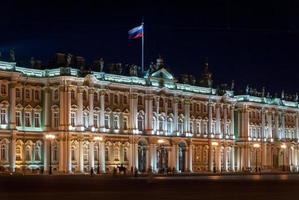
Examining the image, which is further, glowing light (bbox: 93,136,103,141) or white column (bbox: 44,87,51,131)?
glowing light (bbox: 93,136,103,141)

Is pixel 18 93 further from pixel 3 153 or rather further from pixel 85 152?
pixel 85 152

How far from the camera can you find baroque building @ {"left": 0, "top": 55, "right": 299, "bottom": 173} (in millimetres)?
91812

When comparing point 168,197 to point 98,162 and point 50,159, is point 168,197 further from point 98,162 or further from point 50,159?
point 98,162

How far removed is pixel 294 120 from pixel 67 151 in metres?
66.6

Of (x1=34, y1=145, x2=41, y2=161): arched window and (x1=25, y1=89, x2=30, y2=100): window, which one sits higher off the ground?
(x1=25, y1=89, x2=30, y2=100): window

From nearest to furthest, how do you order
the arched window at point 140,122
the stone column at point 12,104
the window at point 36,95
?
the stone column at point 12,104 < the window at point 36,95 < the arched window at point 140,122

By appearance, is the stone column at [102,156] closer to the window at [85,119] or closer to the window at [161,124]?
the window at [85,119]

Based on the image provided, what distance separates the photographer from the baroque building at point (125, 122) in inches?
3615

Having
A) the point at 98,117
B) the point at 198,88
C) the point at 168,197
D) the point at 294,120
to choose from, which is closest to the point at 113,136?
the point at 98,117

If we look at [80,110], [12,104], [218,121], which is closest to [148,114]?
[80,110]

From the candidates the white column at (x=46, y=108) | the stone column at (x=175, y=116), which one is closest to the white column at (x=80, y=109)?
the white column at (x=46, y=108)

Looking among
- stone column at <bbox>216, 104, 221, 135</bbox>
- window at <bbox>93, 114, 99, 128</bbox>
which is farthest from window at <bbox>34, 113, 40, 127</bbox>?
stone column at <bbox>216, 104, 221, 135</bbox>

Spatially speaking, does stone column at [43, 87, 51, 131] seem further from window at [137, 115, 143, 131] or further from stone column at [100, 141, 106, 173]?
window at [137, 115, 143, 131]

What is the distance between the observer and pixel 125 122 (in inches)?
4077
